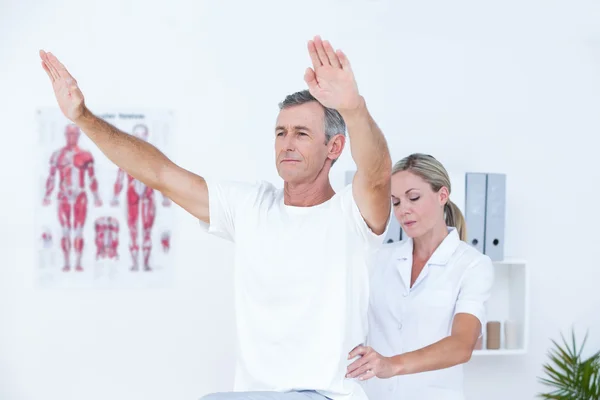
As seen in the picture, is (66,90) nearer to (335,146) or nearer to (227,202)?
(227,202)

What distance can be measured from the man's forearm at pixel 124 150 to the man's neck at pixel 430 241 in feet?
3.29

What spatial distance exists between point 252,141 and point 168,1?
0.78 m

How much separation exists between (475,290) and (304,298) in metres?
0.83

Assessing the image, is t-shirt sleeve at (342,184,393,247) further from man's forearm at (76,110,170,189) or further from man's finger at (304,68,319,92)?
man's forearm at (76,110,170,189)

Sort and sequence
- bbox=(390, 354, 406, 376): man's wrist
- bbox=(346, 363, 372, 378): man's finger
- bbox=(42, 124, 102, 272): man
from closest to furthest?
bbox=(346, 363, 372, 378): man's finger < bbox=(390, 354, 406, 376): man's wrist < bbox=(42, 124, 102, 272): man

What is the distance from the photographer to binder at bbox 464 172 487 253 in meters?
3.51

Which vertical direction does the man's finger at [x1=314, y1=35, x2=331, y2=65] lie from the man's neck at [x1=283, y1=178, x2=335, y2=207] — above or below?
above

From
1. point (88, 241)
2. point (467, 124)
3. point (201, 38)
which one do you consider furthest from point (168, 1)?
point (467, 124)

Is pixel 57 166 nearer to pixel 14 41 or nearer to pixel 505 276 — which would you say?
pixel 14 41

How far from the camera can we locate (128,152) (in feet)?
6.33

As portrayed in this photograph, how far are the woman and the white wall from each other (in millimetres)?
1210

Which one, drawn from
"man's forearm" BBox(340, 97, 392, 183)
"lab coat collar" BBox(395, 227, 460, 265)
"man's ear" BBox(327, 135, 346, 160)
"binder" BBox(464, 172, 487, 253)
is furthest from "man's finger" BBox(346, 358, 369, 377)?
"binder" BBox(464, 172, 487, 253)

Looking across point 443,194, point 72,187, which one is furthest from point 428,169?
point 72,187

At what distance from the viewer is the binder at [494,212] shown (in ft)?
11.6
